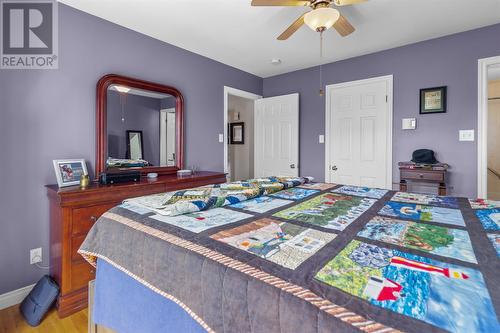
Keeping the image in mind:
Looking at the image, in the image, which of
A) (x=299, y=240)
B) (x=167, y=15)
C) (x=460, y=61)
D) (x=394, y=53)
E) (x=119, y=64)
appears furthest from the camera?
(x=394, y=53)

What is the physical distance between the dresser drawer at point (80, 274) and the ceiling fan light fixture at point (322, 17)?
8.25 ft

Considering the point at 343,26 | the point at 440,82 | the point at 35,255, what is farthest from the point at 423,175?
the point at 35,255

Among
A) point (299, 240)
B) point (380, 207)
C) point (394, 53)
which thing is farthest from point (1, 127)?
point (394, 53)

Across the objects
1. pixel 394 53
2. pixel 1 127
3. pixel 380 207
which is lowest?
pixel 380 207

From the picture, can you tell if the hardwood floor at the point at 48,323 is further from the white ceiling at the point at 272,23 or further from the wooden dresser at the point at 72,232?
the white ceiling at the point at 272,23

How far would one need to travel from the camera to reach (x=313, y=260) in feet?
2.40

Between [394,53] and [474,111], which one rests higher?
[394,53]

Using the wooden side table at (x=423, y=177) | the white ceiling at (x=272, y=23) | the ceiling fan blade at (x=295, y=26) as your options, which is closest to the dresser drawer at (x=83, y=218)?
the white ceiling at (x=272, y=23)

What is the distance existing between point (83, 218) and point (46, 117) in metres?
0.92

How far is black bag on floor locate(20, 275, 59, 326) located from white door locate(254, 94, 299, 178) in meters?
3.14

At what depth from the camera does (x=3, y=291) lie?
1.92m

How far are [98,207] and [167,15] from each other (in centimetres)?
185

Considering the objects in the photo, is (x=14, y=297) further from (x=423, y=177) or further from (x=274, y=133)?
(x=423, y=177)

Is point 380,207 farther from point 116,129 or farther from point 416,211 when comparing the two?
point 116,129
